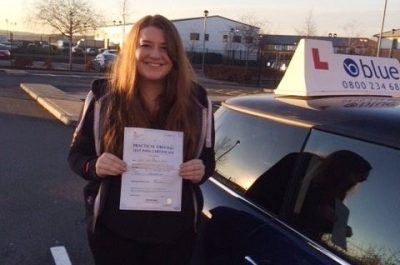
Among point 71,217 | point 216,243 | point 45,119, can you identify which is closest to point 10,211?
point 71,217

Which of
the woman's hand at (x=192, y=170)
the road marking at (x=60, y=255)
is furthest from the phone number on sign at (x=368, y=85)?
the road marking at (x=60, y=255)

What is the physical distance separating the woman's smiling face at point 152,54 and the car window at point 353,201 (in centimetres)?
72

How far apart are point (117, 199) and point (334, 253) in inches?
36.2

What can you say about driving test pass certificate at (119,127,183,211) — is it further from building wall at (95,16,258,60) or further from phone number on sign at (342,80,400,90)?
building wall at (95,16,258,60)

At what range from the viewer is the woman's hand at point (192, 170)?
2.16 metres

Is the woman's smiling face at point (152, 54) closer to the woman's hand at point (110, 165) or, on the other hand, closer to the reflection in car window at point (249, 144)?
the woman's hand at point (110, 165)

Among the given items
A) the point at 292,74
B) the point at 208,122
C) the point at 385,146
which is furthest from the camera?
the point at 292,74

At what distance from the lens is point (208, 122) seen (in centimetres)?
232

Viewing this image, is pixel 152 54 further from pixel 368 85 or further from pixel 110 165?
pixel 368 85

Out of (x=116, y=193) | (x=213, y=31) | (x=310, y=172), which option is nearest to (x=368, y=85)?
(x=310, y=172)

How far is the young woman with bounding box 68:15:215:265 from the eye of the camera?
7.27 ft

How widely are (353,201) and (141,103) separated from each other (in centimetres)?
97

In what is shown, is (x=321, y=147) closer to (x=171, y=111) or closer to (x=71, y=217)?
(x=171, y=111)

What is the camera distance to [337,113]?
225cm
